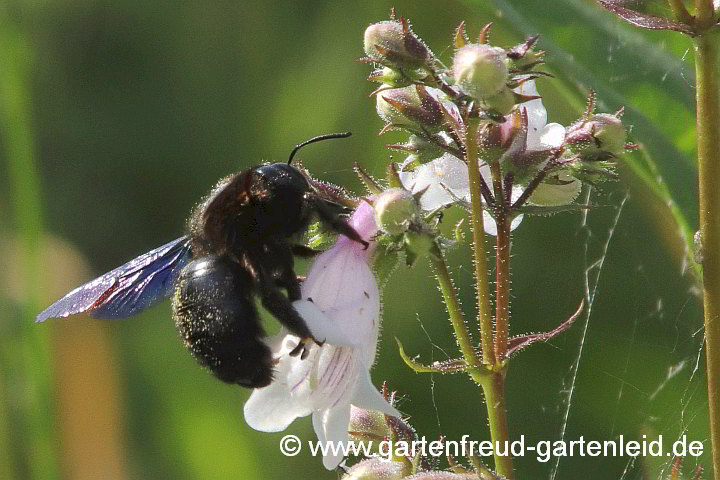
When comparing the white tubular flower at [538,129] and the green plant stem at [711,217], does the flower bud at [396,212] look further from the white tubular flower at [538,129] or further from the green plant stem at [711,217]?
the green plant stem at [711,217]

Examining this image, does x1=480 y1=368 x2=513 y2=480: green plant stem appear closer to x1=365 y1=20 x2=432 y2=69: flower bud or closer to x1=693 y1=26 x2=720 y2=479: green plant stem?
x1=693 y1=26 x2=720 y2=479: green plant stem

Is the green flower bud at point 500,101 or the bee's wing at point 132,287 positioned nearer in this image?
the green flower bud at point 500,101

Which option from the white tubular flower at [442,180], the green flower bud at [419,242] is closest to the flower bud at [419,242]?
the green flower bud at [419,242]

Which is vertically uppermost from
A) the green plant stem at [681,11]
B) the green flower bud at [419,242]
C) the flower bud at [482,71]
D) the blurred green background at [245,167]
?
the green plant stem at [681,11]

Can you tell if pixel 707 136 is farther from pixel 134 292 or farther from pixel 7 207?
pixel 7 207

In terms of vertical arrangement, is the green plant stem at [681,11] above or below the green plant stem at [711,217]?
above

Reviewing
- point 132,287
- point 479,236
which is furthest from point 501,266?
point 132,287

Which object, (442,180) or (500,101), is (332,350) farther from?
(500,101)
